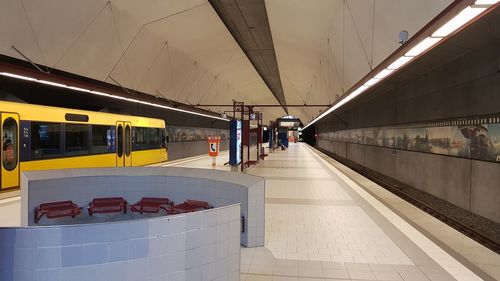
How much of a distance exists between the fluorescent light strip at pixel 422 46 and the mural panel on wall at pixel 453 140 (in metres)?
4.43

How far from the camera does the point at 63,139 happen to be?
11875 millimetres

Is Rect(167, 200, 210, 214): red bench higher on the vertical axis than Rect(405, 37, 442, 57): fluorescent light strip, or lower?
lower

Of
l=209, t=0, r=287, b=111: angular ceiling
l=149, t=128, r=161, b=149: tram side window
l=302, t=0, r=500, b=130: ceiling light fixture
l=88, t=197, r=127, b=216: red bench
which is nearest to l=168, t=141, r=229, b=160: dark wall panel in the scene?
l=149, t=128, r=161, b=149: tram side window

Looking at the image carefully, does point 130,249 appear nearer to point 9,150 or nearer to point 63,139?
point 9,150

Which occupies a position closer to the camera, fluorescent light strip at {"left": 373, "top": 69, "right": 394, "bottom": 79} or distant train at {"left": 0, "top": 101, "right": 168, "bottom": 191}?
fluorescent light strip at {"left": 373, "top": 69, "right": 394, "bottom": 79}

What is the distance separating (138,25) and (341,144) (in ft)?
82.4

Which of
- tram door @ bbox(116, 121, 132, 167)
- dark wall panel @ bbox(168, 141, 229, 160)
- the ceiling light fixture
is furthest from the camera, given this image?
dark wall panel @ bbox(168, 141, 229, 160)

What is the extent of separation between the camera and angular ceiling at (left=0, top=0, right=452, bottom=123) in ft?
31.3

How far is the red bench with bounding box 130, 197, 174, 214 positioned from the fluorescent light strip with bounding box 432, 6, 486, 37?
15.9ft

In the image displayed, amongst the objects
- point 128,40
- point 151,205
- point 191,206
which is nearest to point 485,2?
point 191,206

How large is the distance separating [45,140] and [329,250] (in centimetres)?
873

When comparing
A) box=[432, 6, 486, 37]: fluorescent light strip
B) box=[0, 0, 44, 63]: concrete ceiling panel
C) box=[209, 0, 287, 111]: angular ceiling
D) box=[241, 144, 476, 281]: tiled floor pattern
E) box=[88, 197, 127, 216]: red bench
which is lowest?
box=[241, 144, 476, 281]: tiled floor pattern

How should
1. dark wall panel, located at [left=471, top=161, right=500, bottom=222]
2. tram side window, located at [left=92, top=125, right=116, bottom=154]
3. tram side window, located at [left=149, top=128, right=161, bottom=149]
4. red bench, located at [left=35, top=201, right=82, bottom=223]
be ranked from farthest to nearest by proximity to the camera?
tram side window, located at [left=149, top=128, right=161, bottom=149] → tram side window, located at [left=92, top=125, right=116, bottom=154] → dark wall panel, located at [left=471, top=161, right=500, bottom=222] → red bench, located at [left=35, top=201, right=82, bottom=223]

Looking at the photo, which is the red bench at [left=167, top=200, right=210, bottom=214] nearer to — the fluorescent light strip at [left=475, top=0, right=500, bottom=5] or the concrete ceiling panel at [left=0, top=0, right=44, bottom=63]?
the fluorescent light strip at [left=475, top=0, right=500, bottom=5]
